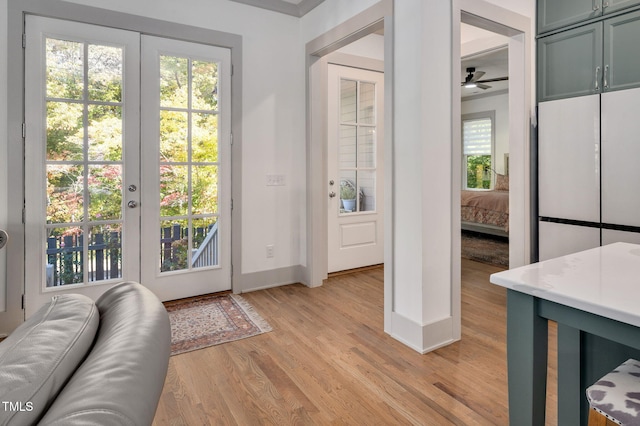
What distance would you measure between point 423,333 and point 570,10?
8.66ft

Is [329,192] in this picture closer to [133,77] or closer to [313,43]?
[313,43]

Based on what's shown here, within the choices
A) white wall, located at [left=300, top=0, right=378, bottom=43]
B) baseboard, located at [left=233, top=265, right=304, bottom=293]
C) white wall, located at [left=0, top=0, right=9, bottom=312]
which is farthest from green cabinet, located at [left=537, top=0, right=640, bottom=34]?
white wall, located at [left=0, top=0, right=9, bottom=312]

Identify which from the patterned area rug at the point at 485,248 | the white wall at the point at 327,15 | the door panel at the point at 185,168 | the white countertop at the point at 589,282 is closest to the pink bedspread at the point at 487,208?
the patterned area rug at the point at 485,248

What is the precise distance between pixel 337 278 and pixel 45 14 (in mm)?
3240

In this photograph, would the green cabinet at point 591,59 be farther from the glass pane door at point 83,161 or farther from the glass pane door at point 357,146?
the glass pane door at point 83,161

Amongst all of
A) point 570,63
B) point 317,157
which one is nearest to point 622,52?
point 570,63

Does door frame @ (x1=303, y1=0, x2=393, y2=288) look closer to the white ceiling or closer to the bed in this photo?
the white ceiling

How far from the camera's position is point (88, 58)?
113 inches

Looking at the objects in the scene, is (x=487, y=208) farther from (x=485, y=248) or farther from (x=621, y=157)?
(x=621, y=157)

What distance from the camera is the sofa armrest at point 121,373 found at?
505 millimetres

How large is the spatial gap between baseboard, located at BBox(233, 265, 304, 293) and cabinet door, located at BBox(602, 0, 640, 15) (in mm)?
3178

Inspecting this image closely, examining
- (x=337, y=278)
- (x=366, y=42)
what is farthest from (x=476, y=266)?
(x=366, y=42)

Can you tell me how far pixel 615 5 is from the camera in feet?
8.71

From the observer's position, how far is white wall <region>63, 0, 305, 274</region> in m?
3.46
